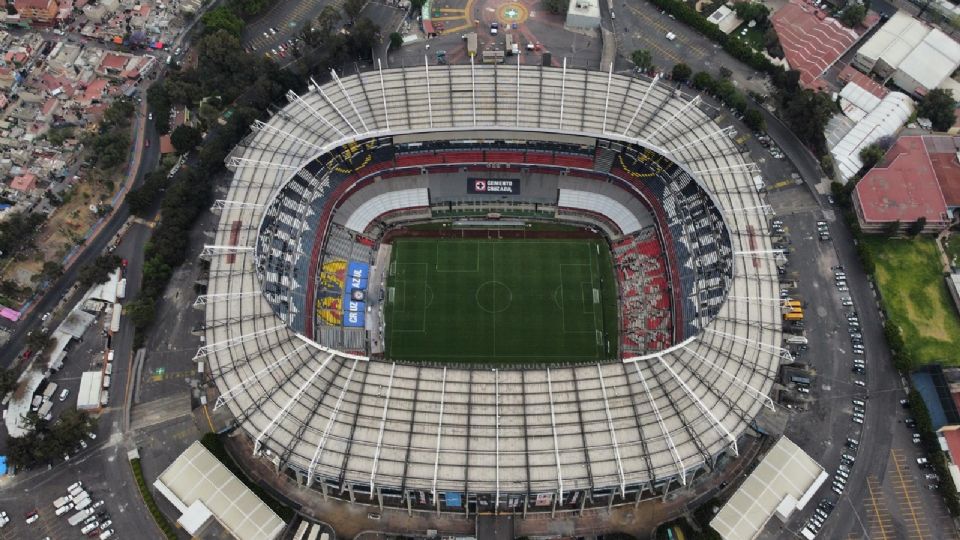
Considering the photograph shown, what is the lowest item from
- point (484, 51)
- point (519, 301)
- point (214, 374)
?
point (214, 374)

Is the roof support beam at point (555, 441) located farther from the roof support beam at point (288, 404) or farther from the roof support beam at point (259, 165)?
the roof support beam at point (259, 165)

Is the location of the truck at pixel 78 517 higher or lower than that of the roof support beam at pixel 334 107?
lower

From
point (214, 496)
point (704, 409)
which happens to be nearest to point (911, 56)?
point (704, 409)

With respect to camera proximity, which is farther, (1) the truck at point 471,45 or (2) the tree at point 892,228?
(1) the truck at point 471,45

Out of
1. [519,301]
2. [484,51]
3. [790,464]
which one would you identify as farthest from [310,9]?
[790,464]

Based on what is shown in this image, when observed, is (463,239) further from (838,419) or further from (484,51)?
(838,419)

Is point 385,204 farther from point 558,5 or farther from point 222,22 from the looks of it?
point 558,5

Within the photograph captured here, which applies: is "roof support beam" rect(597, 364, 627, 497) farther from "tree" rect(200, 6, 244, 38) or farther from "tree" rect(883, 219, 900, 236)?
"tree" rect(200, 6, 244, 38)

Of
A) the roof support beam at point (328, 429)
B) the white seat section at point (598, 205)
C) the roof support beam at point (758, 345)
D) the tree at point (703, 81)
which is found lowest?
the roof support beam at point (328, 429)

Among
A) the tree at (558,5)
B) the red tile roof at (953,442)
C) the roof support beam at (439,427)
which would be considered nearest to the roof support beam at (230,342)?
the roof support beam at (439,427)
